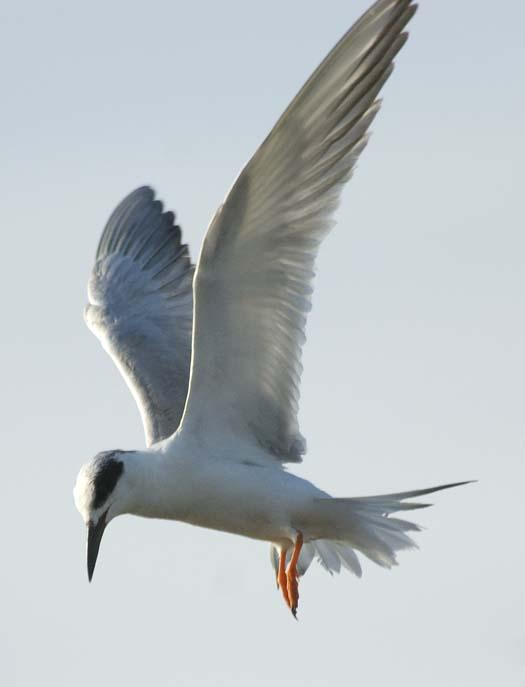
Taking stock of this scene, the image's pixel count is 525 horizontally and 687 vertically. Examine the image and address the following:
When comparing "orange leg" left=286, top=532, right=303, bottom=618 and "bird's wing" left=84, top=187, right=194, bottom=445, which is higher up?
"bird's wing" left=84, top=187, right=194, bottom=445

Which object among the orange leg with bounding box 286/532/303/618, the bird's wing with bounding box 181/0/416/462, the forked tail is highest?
the bird's wing with bounding box 181/0/416/462

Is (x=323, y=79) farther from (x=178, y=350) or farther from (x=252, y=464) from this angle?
(x=178, y=350)

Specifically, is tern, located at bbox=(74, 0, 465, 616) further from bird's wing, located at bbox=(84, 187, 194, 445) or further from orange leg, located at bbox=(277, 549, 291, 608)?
bird's wing, located at bbox=(84, 187, 194, 445)

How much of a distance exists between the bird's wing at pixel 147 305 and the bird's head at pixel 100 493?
1309 mm

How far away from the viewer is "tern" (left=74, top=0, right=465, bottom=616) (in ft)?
30.9

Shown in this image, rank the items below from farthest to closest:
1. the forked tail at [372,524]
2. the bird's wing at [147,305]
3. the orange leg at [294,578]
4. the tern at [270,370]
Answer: the bird's wing at [147,305] → the orange leg at [294,578] → the forked tail at [372,524] → the tern at [270,370]

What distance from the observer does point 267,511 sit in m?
10.3

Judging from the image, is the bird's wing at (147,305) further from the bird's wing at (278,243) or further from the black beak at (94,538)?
the black beak at (94,538)

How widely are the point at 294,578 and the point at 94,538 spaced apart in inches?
52.9

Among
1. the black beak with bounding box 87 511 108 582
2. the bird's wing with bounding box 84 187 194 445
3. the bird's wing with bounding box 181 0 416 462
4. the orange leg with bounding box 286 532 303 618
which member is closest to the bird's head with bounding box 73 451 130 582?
the black beak with bounding box 87 511 108 582

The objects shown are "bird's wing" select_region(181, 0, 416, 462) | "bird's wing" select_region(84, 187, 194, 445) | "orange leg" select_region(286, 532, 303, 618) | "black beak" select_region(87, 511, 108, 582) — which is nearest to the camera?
"bird's wing" select_region(181, 0, 416, 462)

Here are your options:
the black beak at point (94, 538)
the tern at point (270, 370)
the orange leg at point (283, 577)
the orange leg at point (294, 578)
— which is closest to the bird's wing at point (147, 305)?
the tern at point (270, 370)

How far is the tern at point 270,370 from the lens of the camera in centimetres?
942

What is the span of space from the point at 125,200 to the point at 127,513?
4324 millimetres
